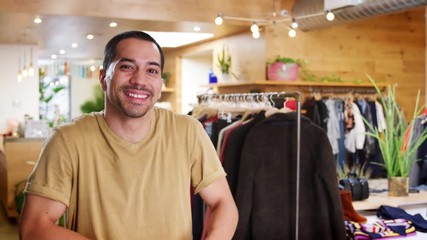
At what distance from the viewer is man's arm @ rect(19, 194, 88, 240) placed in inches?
58.6

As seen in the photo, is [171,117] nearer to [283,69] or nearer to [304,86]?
[283,69]

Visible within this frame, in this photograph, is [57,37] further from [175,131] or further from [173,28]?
[175,131]

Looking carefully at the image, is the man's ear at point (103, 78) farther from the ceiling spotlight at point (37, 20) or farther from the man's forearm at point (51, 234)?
the ceiling spotlight at point (37, 20)

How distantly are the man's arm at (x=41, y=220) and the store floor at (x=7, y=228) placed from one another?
501cm

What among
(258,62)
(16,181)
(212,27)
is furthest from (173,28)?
(16,181)

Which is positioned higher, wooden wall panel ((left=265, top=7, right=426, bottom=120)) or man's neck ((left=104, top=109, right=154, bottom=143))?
wooden wall panel ((left=265, top=7, right=426, bottom=120))

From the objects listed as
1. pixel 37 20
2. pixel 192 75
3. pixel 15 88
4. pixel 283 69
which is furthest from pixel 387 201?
pixel 15 88

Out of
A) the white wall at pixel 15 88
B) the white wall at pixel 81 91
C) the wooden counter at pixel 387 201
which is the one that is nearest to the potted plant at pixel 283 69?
the wooden counter at pixel 387 201

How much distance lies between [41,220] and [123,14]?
5146 mm

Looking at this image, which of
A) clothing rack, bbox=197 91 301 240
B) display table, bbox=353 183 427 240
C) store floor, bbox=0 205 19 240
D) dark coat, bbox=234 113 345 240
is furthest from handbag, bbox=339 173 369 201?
store floor, bbox=0 205 19 240

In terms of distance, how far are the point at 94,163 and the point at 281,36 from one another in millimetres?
5777

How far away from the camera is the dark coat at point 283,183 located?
9.36 feet

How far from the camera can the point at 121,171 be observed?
1599 millimetres

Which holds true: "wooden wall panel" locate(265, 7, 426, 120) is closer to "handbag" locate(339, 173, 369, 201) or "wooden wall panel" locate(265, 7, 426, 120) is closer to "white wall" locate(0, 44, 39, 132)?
"handbag" locate(339, 173, 369, 201)
